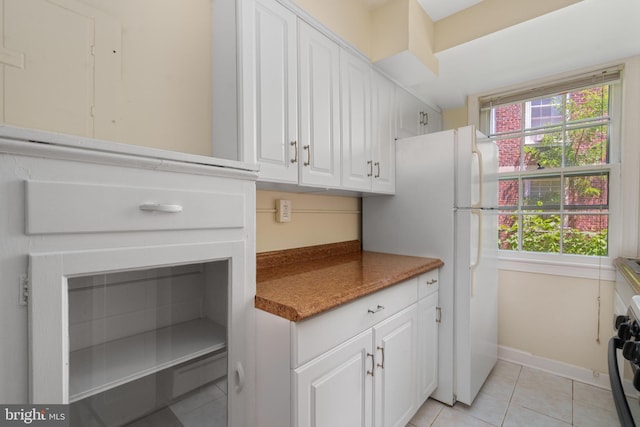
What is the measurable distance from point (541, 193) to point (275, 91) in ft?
7.52

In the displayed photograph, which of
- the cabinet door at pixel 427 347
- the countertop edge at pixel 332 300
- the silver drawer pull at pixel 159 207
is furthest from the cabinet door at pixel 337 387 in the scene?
the silver drawer pull at pixel 159 207

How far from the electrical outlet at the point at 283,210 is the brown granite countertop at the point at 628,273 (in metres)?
1.64

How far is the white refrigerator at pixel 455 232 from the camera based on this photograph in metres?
1.80

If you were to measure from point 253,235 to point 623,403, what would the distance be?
125 centimetres

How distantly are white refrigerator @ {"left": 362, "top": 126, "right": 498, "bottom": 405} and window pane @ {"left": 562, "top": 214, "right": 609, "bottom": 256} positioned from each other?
2.16ft

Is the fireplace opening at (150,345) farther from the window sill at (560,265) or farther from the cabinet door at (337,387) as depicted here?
the window sill at (560,265)

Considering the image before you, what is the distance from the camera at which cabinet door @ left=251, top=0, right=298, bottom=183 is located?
1279 millimetres

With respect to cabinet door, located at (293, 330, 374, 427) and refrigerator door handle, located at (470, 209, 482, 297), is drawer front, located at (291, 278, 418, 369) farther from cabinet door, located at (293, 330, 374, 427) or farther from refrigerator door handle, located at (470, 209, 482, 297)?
refrigerator door handle, located at (470, 209, 482, 297)

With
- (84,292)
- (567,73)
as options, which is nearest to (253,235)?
(84,292)

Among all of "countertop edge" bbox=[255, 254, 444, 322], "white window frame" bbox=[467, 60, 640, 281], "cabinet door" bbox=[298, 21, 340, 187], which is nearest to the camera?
"countertop edge" bbox=[255, 254, 444, 322]

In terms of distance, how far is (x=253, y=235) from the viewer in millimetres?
1030

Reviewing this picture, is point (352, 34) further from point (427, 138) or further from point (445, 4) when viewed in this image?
point (427, 138)

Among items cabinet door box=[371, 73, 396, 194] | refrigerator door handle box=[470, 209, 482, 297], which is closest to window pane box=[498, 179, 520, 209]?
refrigerator door handle box=[470, 209, 482, 297]

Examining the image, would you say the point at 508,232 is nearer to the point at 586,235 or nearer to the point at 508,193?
the point at 508,193
